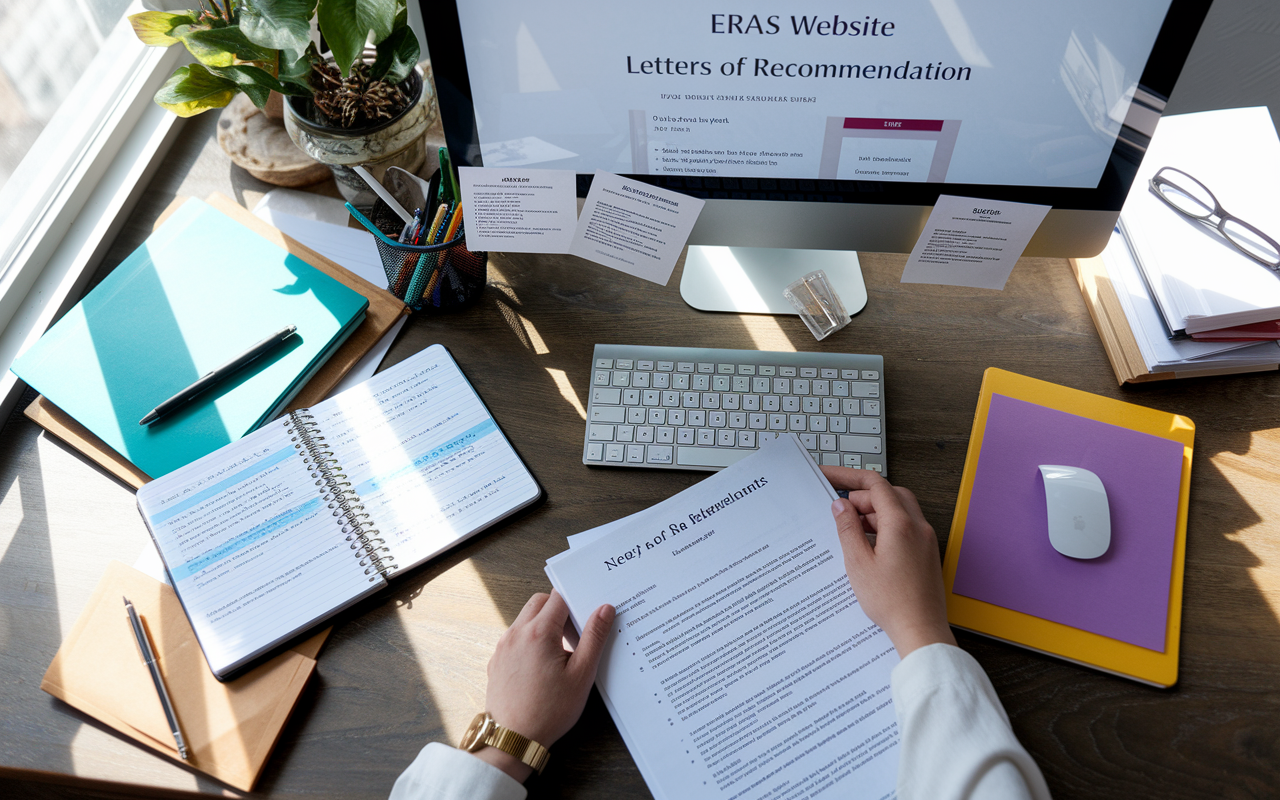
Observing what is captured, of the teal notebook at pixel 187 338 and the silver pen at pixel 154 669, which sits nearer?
the silver pen at pixel 154 669

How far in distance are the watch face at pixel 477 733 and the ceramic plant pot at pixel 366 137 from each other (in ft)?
2.05

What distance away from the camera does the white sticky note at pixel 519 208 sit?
795 mm

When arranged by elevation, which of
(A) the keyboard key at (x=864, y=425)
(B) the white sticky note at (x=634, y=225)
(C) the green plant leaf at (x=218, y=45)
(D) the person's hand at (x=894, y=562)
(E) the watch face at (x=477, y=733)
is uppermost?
(C) the green plant leaf at (x=218, y=45)

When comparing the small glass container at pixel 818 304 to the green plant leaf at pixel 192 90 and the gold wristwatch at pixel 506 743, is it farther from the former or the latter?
the green plant leaf at pixel 192 90

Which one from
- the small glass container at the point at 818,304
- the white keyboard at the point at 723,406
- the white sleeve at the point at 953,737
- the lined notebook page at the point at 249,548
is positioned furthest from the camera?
the small glass container at the point at 818,304

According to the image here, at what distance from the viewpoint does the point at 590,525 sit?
0.79 metres

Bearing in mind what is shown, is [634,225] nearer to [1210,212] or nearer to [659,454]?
[659,454]

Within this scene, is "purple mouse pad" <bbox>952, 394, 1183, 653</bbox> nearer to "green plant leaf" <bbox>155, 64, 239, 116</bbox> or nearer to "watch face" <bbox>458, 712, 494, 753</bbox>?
"watch face" <bbox>458, 712, 494, 753</bbox>

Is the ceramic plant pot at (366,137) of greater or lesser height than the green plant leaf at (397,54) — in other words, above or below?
below

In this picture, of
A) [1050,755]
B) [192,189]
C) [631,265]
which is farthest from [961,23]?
[192,189]

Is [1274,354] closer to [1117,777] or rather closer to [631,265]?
[1117,777]

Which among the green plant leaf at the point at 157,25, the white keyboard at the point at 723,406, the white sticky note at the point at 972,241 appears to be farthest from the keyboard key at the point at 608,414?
the green plant leaf at the point at 157,25

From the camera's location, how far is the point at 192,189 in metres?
1.07

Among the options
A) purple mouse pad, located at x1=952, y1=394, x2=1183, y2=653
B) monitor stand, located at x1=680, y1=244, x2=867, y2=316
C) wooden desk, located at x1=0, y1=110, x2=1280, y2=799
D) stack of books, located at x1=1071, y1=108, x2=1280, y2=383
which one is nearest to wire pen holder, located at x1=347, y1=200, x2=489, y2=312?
wooden desk, located at x1=0, y1=110, x2=1280, y2=799
